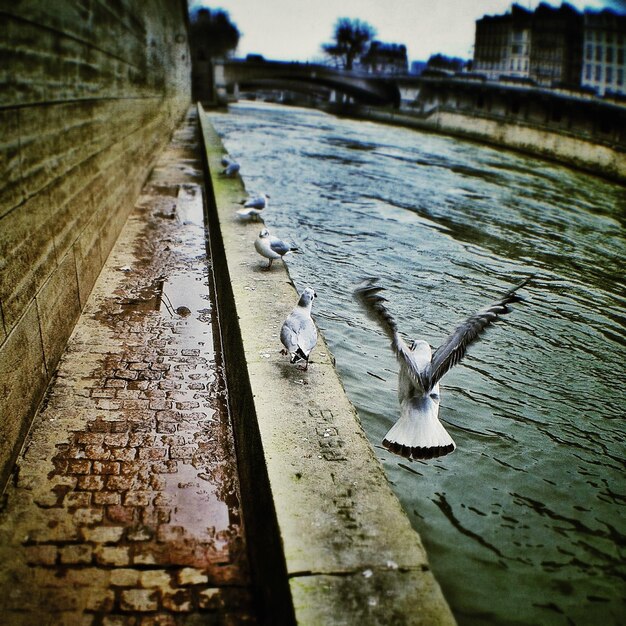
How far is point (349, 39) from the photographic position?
86.1 metres

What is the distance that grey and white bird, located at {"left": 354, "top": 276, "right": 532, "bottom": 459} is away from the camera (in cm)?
304

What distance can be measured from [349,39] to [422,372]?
92.3 meters

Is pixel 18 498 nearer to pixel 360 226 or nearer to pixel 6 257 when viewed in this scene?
pixel 6 257

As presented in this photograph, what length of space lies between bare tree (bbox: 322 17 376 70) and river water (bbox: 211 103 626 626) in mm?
81092

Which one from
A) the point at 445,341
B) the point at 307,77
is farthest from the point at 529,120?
the point at 445,341

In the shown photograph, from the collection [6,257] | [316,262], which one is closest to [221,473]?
[6,257]

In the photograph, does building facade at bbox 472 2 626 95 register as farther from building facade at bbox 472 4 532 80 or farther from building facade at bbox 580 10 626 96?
building facade at bbox 472 4 532 80

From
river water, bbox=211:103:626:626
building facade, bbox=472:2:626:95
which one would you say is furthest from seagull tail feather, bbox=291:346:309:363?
building facade, bbox=472:2:626:95

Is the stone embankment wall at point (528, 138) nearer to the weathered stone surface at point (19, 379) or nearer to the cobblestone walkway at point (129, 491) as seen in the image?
the cobblestone walkway at point (129, 491)

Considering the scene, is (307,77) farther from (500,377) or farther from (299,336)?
(299,336)

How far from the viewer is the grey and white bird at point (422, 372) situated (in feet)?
9.99

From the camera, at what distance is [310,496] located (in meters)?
2.41

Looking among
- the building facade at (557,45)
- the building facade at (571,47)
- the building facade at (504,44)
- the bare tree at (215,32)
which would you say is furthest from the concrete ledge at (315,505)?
the building facade at (504,44)

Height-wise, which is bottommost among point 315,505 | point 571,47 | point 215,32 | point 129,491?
point 129,491
